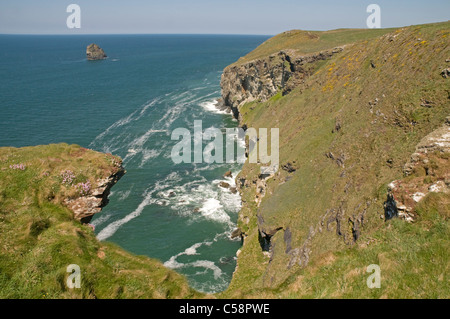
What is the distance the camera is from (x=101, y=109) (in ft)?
350

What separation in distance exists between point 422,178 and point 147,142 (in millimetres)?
71534

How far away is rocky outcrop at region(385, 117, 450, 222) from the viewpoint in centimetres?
1667

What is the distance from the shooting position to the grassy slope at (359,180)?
45.5 ft

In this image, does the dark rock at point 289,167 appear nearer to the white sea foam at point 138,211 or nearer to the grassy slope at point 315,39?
the white sea foam at point 138,211

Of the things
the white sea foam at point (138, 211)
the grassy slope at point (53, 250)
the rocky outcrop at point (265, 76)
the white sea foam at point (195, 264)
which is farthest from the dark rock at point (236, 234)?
the rocky outcrop at point (265, 76)

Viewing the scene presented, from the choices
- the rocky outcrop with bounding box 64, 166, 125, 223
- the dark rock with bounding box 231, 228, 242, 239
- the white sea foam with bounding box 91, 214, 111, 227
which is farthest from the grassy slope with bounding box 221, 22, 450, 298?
the white sea foam with bounding box 91, 214, 111, 227

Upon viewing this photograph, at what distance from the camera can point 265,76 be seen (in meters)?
87.8

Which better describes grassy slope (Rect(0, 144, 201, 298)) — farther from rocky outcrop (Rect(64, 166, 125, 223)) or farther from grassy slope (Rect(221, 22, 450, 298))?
grassy slope (Rect(221, 22, 450, 298))

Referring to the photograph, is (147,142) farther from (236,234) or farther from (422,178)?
(422,178)

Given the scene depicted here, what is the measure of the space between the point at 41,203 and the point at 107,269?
23.5 feet

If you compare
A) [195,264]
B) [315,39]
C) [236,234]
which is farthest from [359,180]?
[315,39]

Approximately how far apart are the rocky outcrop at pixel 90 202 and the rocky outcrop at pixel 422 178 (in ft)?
65.6

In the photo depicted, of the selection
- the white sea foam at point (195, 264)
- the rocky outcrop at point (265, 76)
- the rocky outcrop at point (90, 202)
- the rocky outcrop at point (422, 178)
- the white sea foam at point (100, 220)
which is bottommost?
the white sea foam at point (195, 264)

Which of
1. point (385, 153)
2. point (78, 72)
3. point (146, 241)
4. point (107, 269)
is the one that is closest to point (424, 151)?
point (385, 153)
